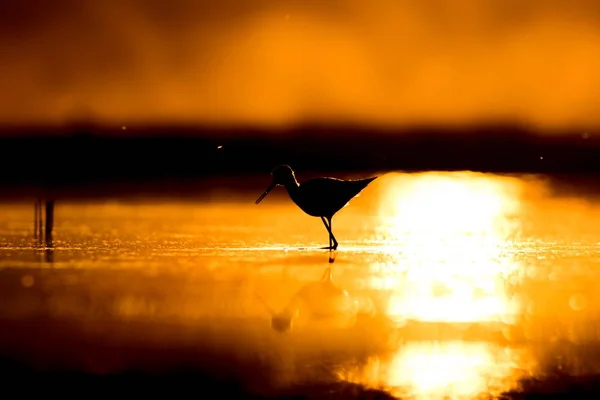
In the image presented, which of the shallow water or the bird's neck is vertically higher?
the bird's neck

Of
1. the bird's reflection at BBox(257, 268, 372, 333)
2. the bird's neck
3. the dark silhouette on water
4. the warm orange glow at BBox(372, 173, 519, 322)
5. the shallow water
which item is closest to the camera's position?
the shallow water

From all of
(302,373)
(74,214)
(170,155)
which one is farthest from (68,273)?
(170,155)

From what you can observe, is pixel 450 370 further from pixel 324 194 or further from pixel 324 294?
pixel 324 194

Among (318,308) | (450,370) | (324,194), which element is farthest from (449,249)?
(450,370)

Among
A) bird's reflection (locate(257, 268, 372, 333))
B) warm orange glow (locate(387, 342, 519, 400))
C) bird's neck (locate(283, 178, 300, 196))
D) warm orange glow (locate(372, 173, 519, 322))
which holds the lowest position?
warm orange glow (locate(387, 342, 519, 400))

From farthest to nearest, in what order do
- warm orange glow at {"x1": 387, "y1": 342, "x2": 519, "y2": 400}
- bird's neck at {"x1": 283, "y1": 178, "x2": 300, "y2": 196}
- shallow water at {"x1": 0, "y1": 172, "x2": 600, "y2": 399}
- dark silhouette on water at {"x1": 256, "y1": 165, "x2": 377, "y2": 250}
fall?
bird's neck at {"x1": 283, "y1": 178, "x2": 300, "y2": 196}, dark silhouette on water at {"x1": 256, "y1": 165, "x2": 377, "y2": 250}, shallow water at {"x1": 0, "y1": 172, "x2": 600, "y2": 399}, warm orange glow at {"x1": 387, "y1": 342, "x2": 519, "y2": 400}

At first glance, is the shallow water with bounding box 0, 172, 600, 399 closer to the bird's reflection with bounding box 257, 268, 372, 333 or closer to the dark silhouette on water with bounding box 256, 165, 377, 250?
the bird's reflection with bounding box 257, 268, 372, 333

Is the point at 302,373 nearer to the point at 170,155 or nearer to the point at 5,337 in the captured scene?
the point at 5,337

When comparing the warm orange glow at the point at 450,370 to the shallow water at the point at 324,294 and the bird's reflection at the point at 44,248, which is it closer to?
the shallow water at the point at 324,294

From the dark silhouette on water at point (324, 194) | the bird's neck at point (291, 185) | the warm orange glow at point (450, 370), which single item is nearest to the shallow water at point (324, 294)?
the warm orange glow at point (450, 370)

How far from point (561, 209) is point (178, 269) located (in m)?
9.59

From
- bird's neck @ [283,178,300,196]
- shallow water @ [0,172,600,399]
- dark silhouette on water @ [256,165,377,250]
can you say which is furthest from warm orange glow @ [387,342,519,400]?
bird's neck @ [283,178,300,196]

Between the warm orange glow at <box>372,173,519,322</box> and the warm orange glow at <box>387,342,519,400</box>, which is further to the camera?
the warm orange glow at <box>372,173,519,322</box>

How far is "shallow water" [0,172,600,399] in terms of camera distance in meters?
5.53
